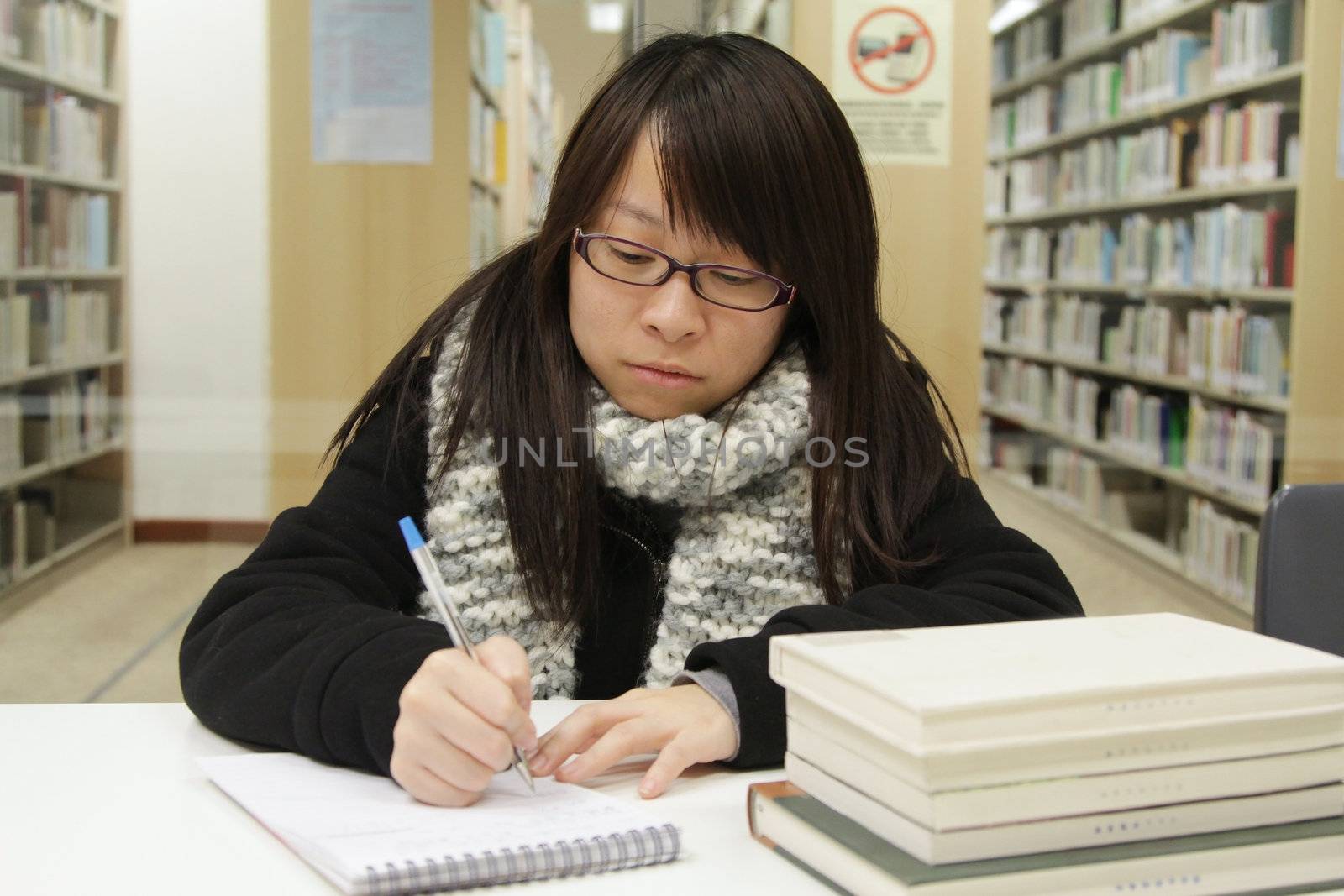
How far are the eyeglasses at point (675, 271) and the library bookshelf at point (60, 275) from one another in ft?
7.42

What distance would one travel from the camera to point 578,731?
2.72 ft

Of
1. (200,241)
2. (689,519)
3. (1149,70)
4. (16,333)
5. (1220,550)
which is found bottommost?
(1220,550)

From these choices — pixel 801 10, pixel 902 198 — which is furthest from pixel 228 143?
pixel 902 198

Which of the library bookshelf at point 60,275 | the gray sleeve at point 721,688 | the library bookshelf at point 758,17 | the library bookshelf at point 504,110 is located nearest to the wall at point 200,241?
the library bookshelf at point 60,275

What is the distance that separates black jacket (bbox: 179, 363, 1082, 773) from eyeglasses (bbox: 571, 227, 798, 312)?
258mm

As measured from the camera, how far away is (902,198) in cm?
290

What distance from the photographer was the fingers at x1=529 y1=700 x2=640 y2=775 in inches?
32.1

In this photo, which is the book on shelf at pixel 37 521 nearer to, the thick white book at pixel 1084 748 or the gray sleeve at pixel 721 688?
the gray sleeve at pixel 721 688

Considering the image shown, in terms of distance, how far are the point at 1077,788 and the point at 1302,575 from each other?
0.73 metres

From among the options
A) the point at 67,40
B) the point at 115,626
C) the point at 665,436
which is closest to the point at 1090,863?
the point at 665,436

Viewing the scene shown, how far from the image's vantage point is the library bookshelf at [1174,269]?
3146 millimetres

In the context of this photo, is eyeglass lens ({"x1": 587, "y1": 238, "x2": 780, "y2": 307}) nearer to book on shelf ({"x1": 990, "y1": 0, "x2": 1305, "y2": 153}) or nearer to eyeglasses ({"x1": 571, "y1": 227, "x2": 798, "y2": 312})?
eyeglasses ({"x1": 571, "y1": 227, "x2": 798, "y2": 312})

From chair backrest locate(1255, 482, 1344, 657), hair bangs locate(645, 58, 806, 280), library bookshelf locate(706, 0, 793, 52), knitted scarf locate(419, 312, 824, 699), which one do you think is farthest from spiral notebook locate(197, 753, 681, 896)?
library bookshelf locate(706, 0, 793, 52)

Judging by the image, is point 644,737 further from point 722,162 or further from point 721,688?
point 722,162
